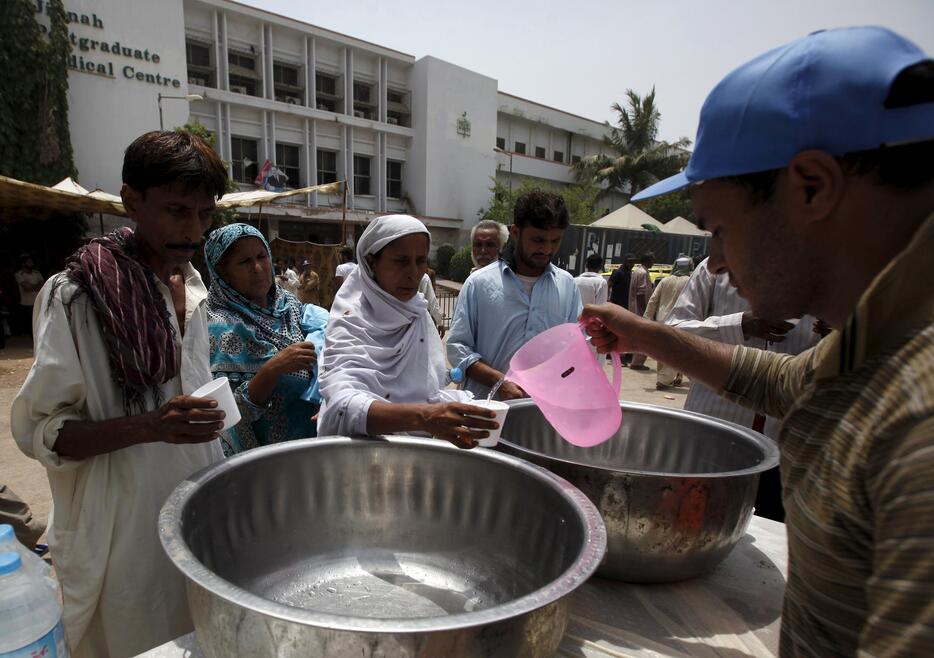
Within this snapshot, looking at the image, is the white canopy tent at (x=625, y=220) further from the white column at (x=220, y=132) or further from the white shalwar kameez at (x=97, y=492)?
the white shalwar kameez at (x=97, y=492)

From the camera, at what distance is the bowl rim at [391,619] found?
69 cm

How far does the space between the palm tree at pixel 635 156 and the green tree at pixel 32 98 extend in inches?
900

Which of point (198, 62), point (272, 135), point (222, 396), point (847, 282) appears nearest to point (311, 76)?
point (272, 135)

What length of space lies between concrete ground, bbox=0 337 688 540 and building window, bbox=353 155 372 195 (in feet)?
45.9

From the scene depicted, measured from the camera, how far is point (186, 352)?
1413 mm

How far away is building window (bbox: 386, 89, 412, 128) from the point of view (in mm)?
22344

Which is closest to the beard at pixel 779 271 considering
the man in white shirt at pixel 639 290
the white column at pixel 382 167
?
the man in white shirt at pixel 639 290

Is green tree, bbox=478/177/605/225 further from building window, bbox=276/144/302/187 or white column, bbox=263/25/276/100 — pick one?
white column, bbox=263/25/276/100

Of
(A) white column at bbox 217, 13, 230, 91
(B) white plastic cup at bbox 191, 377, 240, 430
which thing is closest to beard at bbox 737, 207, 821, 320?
(B) white plastic cup at bbox 191, 377, 240, 430

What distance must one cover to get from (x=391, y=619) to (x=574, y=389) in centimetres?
87

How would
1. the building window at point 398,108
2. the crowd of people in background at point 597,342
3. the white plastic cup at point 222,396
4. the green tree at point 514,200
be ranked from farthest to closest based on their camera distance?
the green tree at point 514,200
the building window at point 398,108
the white plastic cup at point 222,396
the crowd of people in background at point 597,342

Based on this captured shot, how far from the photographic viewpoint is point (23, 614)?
800 millimetres

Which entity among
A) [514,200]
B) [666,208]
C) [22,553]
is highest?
[666,208]

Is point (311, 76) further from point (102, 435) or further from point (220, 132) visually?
point (102, 435)
